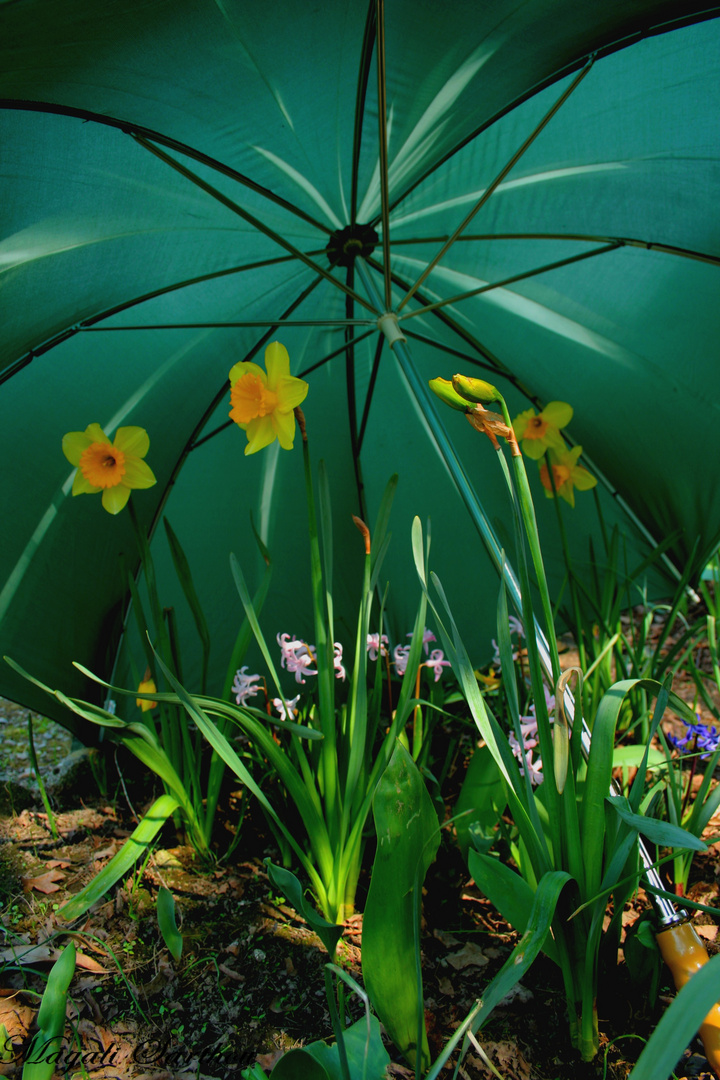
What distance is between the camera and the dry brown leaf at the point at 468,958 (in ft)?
3.59

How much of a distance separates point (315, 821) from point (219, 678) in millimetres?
753

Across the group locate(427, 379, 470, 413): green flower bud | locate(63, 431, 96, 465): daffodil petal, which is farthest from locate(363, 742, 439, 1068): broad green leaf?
locate(63, 431, 96, 465): daffodil petal

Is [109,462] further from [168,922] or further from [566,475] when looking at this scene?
[566,475]

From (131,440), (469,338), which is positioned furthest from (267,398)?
(469,338)

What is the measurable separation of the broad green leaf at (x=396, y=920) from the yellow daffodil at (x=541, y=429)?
1.06 m

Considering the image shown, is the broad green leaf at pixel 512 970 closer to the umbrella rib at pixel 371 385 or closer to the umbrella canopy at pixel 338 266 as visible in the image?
the umbrella canopy at pixel 338 266

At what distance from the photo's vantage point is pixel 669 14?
111 cm

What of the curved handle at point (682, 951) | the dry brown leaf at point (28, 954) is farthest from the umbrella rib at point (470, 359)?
the dry brown leaf at point (28, 954)

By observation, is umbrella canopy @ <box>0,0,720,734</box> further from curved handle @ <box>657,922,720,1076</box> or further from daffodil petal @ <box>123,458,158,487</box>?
curved handle @ <box>657,922,720,1076</box>

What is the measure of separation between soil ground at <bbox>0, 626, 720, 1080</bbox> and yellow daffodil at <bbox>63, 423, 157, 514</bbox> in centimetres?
87

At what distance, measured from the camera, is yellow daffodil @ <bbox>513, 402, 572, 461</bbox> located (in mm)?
1623

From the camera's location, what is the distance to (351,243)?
148 centimetres

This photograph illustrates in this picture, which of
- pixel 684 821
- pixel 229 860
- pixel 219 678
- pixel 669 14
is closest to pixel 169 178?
pixel 669 14

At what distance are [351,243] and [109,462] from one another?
820 millimetres
